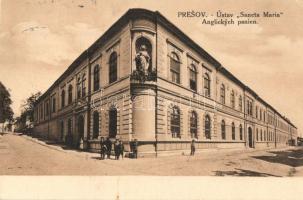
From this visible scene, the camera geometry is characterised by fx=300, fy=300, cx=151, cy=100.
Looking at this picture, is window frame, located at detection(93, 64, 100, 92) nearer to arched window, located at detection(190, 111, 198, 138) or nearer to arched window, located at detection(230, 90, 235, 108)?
arched window, located at detection(190, 111, 198, 138)

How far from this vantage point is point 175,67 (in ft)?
31.6

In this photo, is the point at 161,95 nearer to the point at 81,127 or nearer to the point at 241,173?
the point at 241,173

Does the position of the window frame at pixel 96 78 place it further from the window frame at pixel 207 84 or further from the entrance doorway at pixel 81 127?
the window frame at pixel 207 84

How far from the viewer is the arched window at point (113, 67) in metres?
9.14

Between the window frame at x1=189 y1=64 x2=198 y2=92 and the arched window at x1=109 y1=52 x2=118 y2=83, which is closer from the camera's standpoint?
the arched window at x1=109 y1=52 x2=118 y2=83

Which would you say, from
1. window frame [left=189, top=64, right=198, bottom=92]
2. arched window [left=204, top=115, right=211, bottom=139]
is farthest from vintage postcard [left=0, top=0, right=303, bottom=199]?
window frame [left=189, top=64, right=198, bottom=92]

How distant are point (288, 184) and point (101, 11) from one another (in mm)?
5450

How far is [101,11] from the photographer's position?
686 centimetres

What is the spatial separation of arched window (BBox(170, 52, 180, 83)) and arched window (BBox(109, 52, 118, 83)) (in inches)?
68.3

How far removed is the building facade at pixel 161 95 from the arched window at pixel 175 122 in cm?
3

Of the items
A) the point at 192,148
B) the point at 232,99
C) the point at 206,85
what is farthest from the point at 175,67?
the point at 192,148

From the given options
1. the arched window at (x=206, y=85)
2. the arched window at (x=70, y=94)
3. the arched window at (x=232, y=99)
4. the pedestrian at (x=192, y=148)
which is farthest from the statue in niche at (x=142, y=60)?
the arched window at (x=70, y=94)

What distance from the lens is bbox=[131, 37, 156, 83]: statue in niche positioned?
8133mm

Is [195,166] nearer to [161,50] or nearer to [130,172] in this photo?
[130,172]
